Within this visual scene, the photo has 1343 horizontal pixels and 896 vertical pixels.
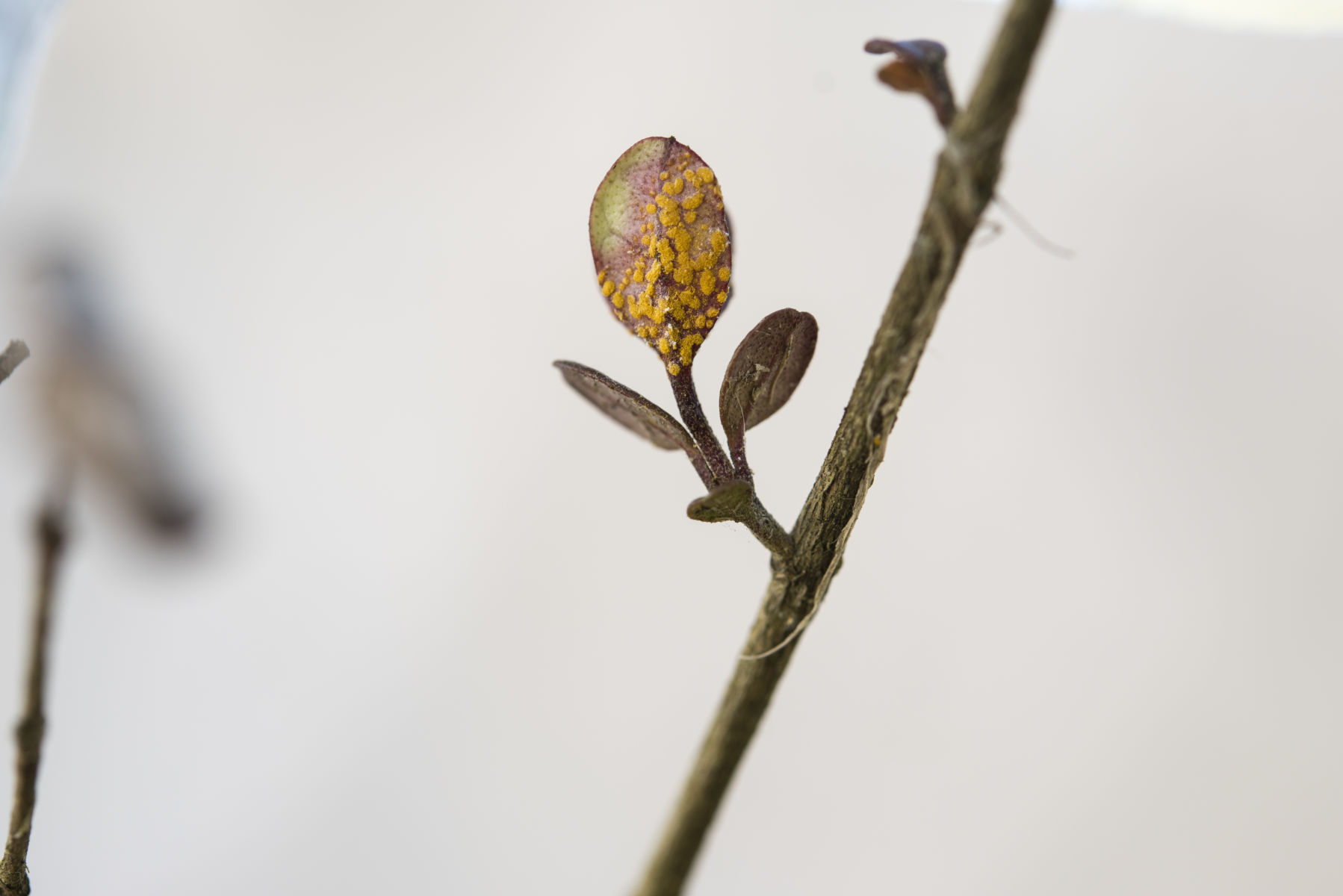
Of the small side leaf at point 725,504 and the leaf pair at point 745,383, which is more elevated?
the leaf pair at point 745,383

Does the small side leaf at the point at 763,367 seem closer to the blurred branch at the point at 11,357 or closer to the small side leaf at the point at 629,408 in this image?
the small side leaf at the point at 629,408

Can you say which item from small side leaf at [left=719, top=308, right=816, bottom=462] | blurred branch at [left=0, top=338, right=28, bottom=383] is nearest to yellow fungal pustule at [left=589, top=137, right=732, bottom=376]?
small side leaf at [left=719, top=308, right=816, bottom=462]

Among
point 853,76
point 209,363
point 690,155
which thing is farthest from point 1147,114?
point 209,363

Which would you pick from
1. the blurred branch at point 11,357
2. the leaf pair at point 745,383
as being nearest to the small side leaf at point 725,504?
the leaf pair at point 745,383

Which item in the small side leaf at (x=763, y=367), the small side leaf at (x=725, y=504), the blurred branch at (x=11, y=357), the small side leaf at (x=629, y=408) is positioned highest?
the small side leaf at (x=763, y=367)

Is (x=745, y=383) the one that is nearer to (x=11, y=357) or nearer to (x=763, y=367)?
(x=763, y=367)

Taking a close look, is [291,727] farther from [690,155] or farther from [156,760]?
[690,155]
